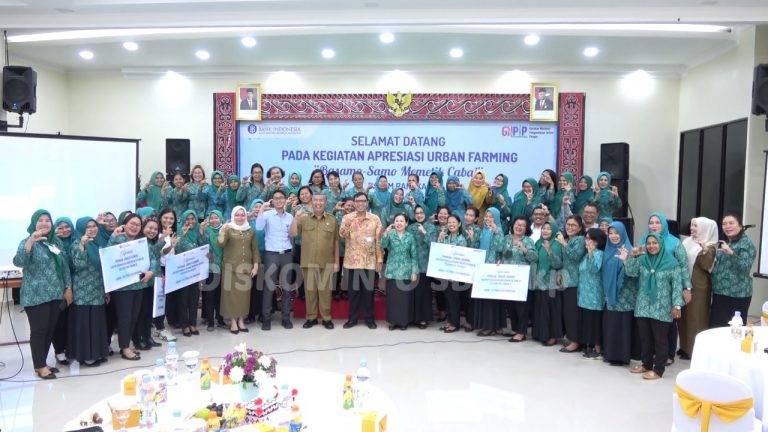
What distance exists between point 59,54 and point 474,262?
680 cm

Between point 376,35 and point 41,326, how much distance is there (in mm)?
4782

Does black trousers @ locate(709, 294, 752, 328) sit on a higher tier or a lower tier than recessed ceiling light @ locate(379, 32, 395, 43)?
lower

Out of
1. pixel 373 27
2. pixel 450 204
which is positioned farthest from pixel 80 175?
pixel 450 204

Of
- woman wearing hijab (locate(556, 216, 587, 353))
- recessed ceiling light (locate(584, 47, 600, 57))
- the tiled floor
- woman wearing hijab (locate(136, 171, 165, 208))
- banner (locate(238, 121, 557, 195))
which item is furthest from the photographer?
banner (locate(238, 121, 557, 195))

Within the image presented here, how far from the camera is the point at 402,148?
342 inches

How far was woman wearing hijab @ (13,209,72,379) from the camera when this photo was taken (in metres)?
4.26

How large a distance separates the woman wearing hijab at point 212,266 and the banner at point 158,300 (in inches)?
22.9

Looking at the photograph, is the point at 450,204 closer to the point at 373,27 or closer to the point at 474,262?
the point at 474,262

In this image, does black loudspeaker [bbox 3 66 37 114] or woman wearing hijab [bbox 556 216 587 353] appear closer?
woman wearing hijab [bbox 556 216 587 353]

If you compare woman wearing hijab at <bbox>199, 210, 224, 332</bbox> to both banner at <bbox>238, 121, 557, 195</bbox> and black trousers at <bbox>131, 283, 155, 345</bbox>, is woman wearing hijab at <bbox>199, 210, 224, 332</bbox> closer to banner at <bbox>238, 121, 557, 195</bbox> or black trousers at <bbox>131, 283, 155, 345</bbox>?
black trousers at <bbox>131, 283, 155, 345</bbox>

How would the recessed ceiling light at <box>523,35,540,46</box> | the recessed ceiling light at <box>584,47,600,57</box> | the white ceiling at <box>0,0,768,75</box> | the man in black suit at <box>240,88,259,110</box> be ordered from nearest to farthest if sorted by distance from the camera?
the white ceiling at <box>0,0,768,75</box> → the recessed ceiling light at <box>523,35,540,46</box> → the recessed ceiling light at <box>584,47,600,57</box> → the man in black suit at <box>240,88,259,110</box>

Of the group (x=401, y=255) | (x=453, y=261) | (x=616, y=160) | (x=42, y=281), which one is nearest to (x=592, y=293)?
(x=453, y=261)

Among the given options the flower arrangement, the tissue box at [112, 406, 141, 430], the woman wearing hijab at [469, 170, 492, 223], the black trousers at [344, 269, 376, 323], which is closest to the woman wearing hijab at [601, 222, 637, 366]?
the woman wearing hijab at [469, 170, 492, 223]

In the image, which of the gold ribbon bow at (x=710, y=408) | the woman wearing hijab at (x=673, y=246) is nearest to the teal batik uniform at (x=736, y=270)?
the woman wearing hijab at (x=673, y=246)
